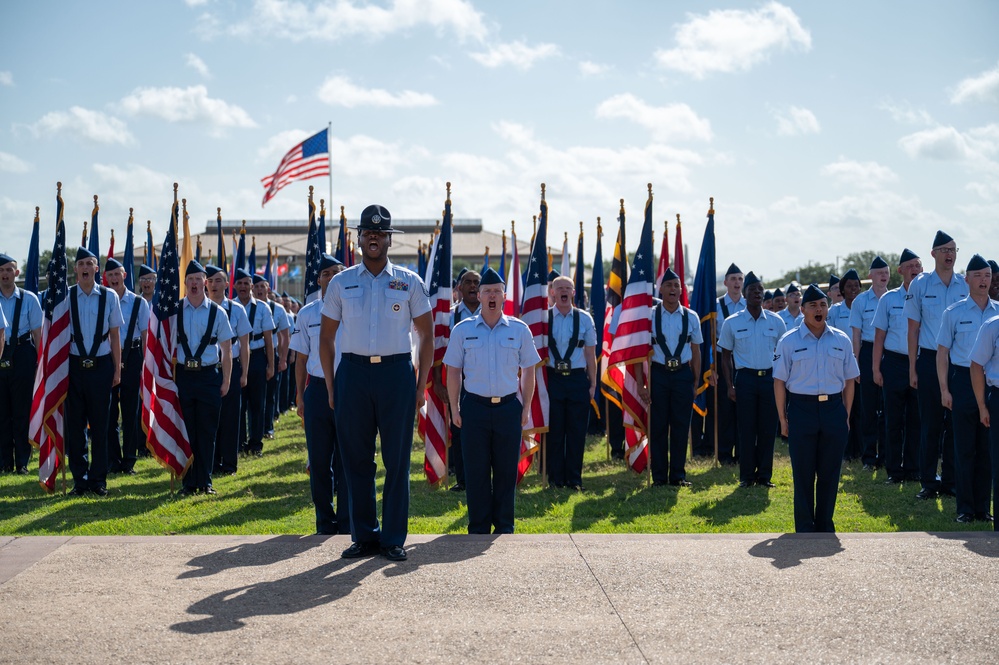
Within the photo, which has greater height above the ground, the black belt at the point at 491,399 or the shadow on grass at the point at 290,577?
the black belt at the point at 491,399

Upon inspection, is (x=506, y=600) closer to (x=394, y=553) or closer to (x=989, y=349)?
(x=394, y=553)

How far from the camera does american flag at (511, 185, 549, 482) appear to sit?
9.88 metres

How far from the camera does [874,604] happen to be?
4840mm

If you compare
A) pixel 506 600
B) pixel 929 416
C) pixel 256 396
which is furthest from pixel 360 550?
pixel 256 396

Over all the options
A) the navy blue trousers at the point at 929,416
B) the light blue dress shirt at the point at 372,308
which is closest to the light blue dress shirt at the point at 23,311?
the light blue dress shirt at the point at 372,308

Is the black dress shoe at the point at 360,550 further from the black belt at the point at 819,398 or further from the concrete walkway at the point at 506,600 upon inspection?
the black belt at the point at 819,398

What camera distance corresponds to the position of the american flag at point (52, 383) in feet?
30.8

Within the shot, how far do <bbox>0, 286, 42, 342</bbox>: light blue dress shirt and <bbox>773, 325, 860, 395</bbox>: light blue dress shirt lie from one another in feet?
26.7

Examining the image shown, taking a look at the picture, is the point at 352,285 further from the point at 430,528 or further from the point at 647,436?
the point at 647,436

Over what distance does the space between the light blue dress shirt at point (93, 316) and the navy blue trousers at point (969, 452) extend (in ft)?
25.0

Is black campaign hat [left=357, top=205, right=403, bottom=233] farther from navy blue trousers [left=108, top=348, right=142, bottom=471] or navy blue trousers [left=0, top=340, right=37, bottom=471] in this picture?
navy blue trousers [left=0, top=340, right=37, bottom=471]

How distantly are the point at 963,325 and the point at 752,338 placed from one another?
2.54 metres

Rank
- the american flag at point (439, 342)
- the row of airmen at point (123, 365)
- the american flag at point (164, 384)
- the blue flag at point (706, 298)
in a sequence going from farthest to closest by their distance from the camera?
1. the blue flag at point (706, 298)
2. the american flag at point (164, 384)
3. the row of airmen at point (123, 365)
4. the american flag at point (439, 342)

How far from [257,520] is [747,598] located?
482cm
